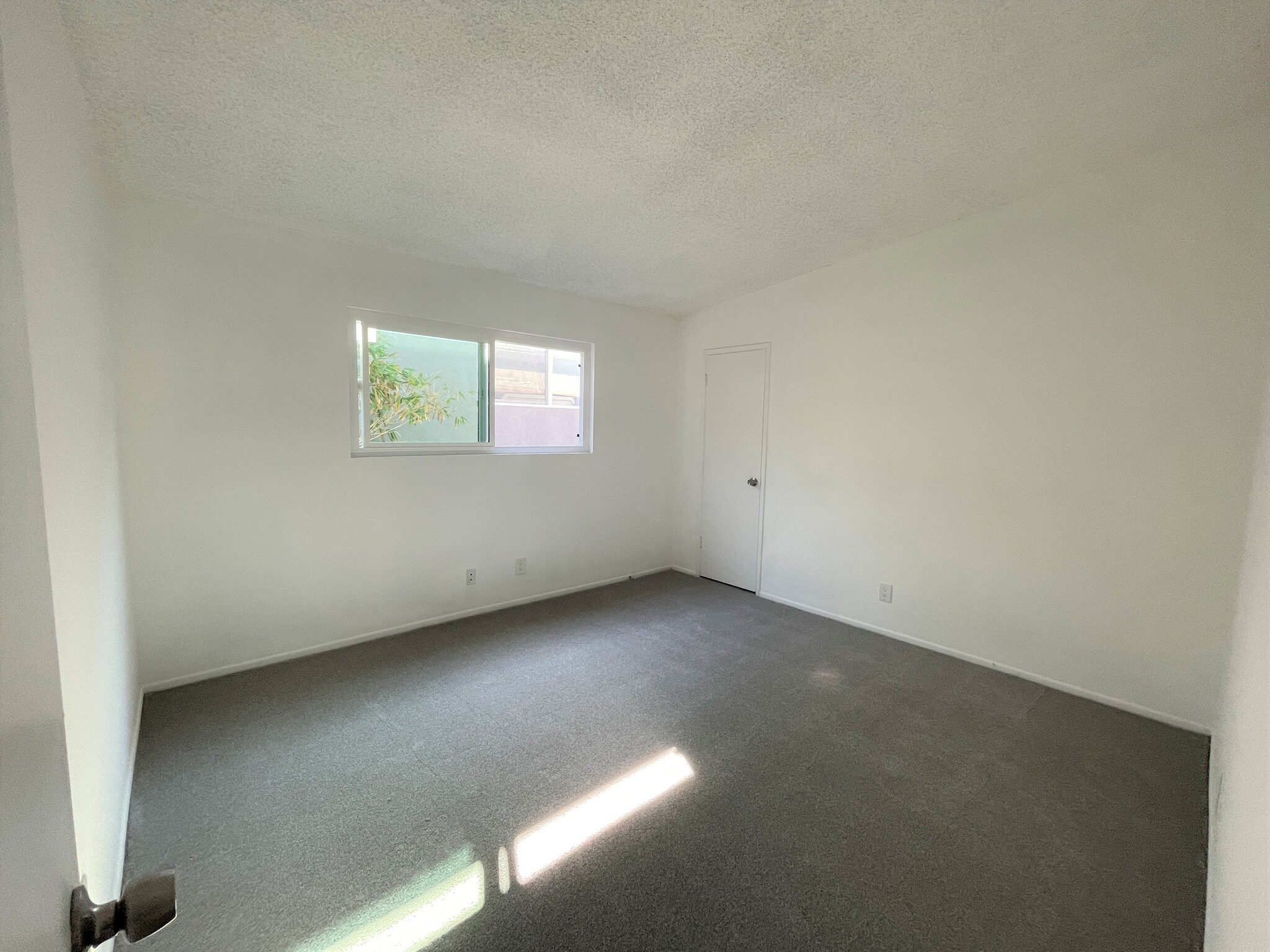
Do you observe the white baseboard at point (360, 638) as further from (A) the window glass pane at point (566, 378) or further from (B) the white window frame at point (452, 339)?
(A) the window glass pane at point (566, 378)

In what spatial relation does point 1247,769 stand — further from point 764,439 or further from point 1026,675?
point 764,439

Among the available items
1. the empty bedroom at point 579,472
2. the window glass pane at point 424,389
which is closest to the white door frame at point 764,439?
the empty bedroom at point 579,472

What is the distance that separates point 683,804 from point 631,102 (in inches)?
105

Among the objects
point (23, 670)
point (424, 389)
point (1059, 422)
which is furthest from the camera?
point (424, 389)

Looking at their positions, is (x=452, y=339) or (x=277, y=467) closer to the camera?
(x=277, y=467)

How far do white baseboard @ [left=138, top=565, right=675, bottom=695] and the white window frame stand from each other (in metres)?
1.12

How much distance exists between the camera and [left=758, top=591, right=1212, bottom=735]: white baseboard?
2533 mm

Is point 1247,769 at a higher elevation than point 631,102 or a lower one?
lower

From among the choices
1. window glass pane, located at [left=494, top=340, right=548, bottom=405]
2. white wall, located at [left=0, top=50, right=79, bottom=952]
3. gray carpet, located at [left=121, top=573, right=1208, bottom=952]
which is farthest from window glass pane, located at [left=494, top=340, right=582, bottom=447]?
Result: white wall, located at [left=0, top=50, right=79, bottom=952]

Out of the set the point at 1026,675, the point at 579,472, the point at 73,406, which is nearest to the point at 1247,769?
the point at 1026,675

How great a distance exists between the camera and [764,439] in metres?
4.18

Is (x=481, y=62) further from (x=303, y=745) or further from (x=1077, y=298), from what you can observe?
(x=1077, y=298)

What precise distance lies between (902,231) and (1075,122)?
3.46 feet

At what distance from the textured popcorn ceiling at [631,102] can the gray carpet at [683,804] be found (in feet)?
8.08
